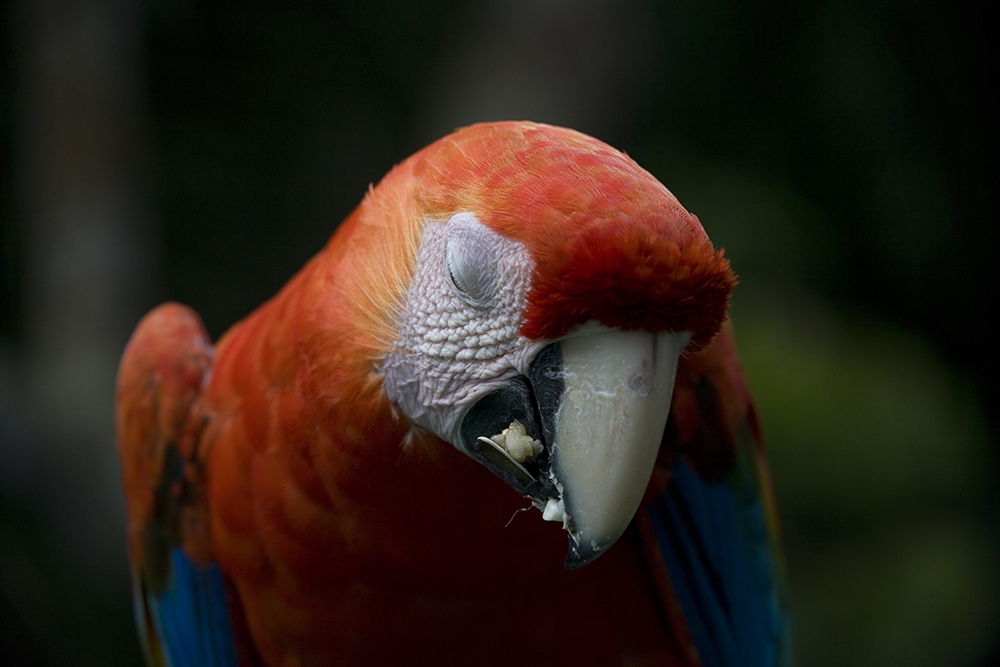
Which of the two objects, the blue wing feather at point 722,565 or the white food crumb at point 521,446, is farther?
the blue wing feather at point 722,565

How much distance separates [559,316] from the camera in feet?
2.31

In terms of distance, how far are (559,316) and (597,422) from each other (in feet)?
0.38

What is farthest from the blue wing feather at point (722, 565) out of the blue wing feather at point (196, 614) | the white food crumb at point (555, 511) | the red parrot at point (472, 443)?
the blue wing feather at point (196, 614)

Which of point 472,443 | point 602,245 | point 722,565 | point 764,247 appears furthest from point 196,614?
point 764,247

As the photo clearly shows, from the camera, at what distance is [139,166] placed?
330 centimetres

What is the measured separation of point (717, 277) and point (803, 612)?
111 inches

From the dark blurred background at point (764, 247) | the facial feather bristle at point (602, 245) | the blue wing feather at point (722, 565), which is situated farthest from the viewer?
the dark blurred background at point (764, 247)

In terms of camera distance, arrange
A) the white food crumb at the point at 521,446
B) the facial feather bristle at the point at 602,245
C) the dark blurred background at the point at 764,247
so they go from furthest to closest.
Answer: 1. the dark blurred background at the point at 764,247
2. the white food crumb at the point at 521,446
3. the facial feather bristle at the point at 602,245

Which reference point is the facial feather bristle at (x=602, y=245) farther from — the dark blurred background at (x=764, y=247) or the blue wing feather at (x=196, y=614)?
the dark blurred background at (x=764, y=247)

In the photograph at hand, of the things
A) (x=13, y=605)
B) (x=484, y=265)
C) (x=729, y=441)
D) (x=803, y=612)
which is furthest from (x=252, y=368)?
(x=803, y=612)

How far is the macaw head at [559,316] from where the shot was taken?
0.69m

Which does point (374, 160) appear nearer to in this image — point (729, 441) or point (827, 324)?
point (827, 324)

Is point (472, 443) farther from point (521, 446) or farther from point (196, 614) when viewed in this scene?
point (196, 614)

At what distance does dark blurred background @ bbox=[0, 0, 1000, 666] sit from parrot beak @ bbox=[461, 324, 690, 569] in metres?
1.99
